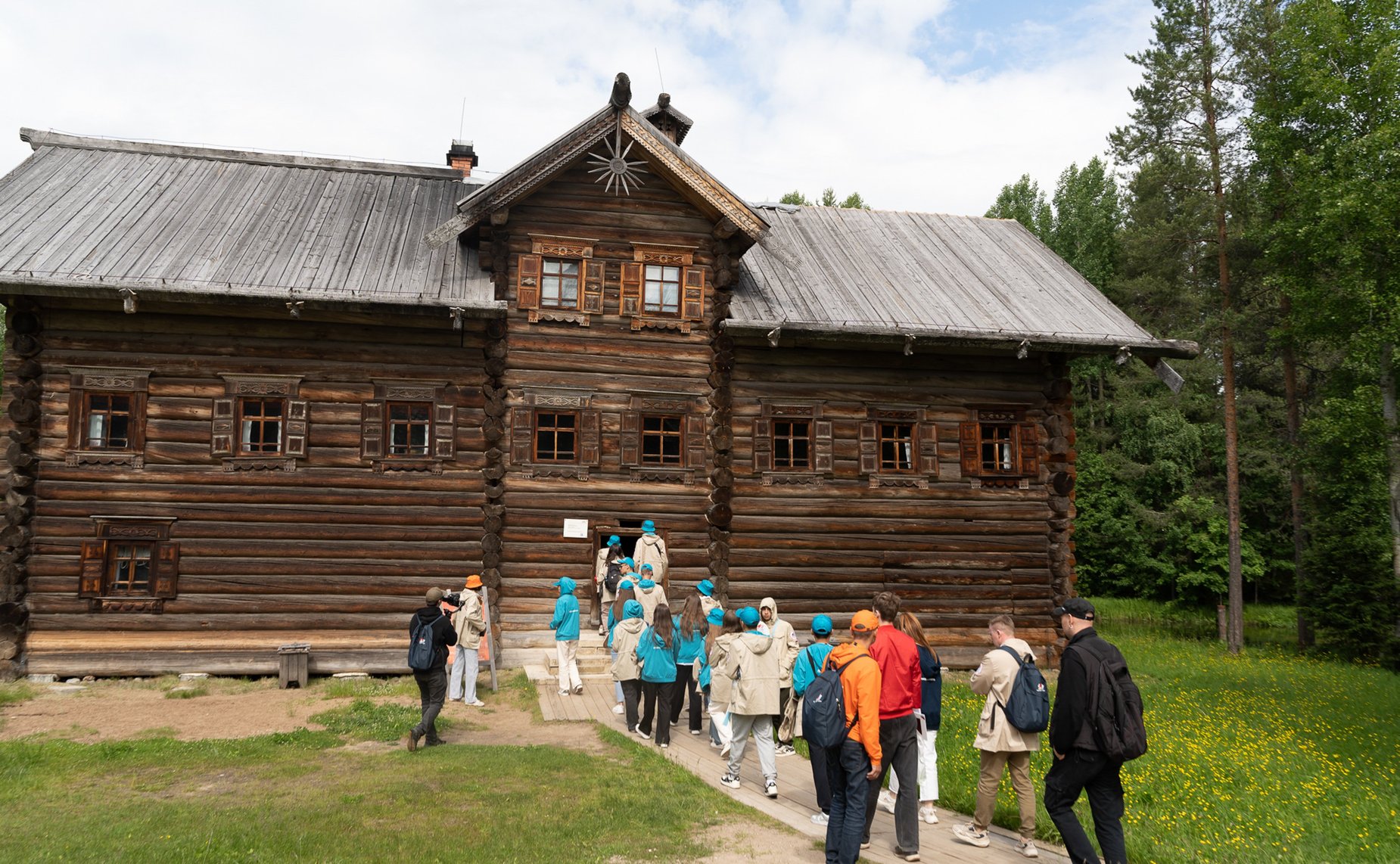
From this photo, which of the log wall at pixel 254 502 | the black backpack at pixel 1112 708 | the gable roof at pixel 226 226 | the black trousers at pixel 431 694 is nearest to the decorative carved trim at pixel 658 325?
the gable roof at pixel 226 226

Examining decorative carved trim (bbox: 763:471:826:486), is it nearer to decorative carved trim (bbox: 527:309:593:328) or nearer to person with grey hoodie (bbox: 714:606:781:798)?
decorative carved trim (bbox: 527:309:593:328)

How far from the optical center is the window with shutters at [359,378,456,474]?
15.5 metres

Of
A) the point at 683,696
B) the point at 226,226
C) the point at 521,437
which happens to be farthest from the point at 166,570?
the point at 683,696

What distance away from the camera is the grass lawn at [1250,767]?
7.01 m

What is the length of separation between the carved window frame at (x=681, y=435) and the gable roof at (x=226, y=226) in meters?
3.39

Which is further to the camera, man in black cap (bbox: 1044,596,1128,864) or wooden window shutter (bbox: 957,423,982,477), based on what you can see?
wooden window shutter (bbox: 957,423,982,477)

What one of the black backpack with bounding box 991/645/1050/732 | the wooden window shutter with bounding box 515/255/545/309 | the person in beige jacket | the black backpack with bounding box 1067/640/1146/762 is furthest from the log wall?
the black backpack with bounding box 1067/640/1146/762

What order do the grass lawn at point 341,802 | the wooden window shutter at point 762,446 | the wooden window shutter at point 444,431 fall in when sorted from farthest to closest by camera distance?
the wooden window shutter at point 762,446 → the wooden window shutter at point 444,431 → the grass lawn at point 341,802

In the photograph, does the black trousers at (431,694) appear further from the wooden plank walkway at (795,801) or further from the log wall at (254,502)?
the log wall at (254,502)

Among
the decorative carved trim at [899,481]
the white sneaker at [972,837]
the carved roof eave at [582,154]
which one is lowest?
the white sneaker at [972,837]

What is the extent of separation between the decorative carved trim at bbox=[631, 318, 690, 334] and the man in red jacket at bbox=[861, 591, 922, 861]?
414 inches

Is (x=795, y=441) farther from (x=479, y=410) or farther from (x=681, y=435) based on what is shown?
(x=479, y=410)

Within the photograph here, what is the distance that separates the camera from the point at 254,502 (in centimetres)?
1509

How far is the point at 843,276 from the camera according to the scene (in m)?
18.8
